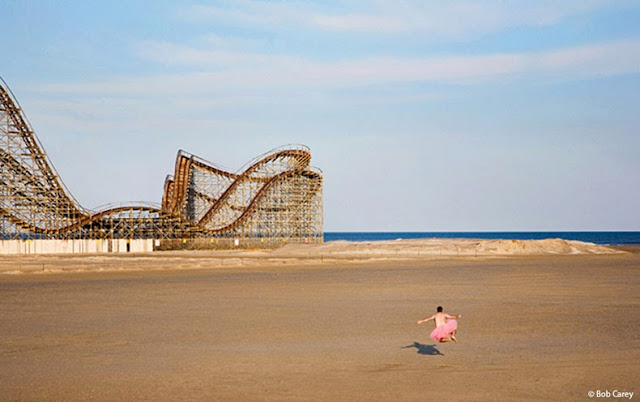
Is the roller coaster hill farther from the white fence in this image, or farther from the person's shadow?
the person's shadow

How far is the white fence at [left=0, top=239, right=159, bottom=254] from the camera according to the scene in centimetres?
4778

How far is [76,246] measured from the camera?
4981 cm

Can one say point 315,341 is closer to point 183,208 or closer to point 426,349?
point 426,349

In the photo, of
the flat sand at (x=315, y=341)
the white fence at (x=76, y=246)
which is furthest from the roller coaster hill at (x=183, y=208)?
the flat sand at (x=315, y=341)

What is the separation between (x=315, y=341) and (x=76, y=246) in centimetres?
4143

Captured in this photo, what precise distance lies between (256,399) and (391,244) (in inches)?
1783

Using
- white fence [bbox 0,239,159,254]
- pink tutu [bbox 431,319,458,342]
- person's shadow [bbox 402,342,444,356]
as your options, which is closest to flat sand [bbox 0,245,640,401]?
person's shadow [bbox 402,342,444,356]

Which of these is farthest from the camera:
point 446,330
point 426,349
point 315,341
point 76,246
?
point 76,246

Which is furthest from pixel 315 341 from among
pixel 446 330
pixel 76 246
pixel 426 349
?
pixel 76 246

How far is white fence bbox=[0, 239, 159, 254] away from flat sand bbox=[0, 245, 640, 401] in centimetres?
2771

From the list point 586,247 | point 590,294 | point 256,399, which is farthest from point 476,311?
point 586,247

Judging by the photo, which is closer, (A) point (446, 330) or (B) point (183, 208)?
(A) point (446, 330)

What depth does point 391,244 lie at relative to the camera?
5253cm

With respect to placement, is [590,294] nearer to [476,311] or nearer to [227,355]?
[476,311]
